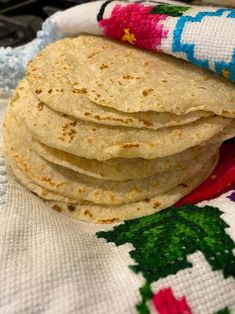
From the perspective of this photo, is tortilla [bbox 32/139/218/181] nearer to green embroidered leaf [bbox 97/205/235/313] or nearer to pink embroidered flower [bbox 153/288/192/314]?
green embroidered leaf [bbox 97/205/235/313]

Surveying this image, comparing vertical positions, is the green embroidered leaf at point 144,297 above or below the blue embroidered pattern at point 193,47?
below

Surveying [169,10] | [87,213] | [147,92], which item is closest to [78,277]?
[87,213]

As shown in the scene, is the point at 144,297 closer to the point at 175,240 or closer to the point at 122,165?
the point at 175,240

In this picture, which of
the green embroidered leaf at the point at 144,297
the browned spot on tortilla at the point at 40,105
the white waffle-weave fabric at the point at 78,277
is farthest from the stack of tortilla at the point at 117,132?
the green embroidered leaf at the point at 144,297

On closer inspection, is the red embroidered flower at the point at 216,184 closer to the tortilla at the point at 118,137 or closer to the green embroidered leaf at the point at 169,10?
the tortilla at the point at 118,137

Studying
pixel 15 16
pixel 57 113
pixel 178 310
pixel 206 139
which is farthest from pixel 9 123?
pixel 15 16

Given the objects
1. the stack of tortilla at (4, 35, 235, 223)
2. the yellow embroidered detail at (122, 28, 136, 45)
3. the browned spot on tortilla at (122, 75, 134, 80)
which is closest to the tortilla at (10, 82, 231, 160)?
the stack of tortilla at (4, 35, 235, 223)
